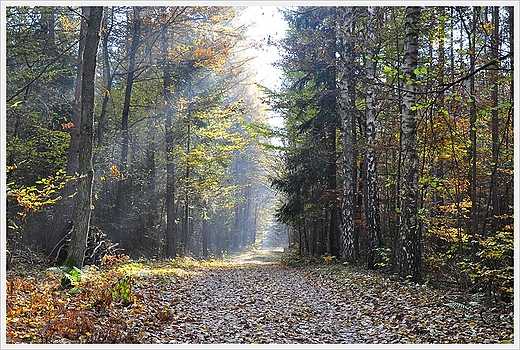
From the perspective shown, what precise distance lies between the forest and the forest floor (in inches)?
1.9

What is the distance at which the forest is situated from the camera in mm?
7020

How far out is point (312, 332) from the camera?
22.5 ft

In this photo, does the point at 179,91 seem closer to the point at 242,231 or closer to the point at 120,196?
the point at 120,196

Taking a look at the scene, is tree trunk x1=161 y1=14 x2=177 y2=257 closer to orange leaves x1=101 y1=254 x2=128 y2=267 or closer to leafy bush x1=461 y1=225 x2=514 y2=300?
orange leaves x1=101 y1=254 x2=128 y2=267

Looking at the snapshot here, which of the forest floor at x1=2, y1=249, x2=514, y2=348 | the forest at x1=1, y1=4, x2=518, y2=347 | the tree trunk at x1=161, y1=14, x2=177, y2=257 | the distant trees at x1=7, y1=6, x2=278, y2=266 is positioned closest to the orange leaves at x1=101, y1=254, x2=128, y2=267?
the forest at x1=1, y1=4, x2=518, y2=347

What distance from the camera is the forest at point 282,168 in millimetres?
7020

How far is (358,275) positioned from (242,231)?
36767 millimetres

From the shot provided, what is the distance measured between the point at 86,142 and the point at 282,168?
1540cm

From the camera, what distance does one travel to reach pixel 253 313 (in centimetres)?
819

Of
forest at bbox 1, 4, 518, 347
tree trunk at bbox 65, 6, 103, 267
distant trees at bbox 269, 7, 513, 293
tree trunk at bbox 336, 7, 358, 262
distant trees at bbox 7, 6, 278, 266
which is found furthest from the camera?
tree trunk at bbox 336, 7, 358, 262

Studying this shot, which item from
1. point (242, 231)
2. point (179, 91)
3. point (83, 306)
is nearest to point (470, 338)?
point (83, 306)

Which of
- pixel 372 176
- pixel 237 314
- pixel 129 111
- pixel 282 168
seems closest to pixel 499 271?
pixel 237 314

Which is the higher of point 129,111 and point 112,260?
point 129,111

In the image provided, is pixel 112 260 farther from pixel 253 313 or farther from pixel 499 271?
pixel 499 271
